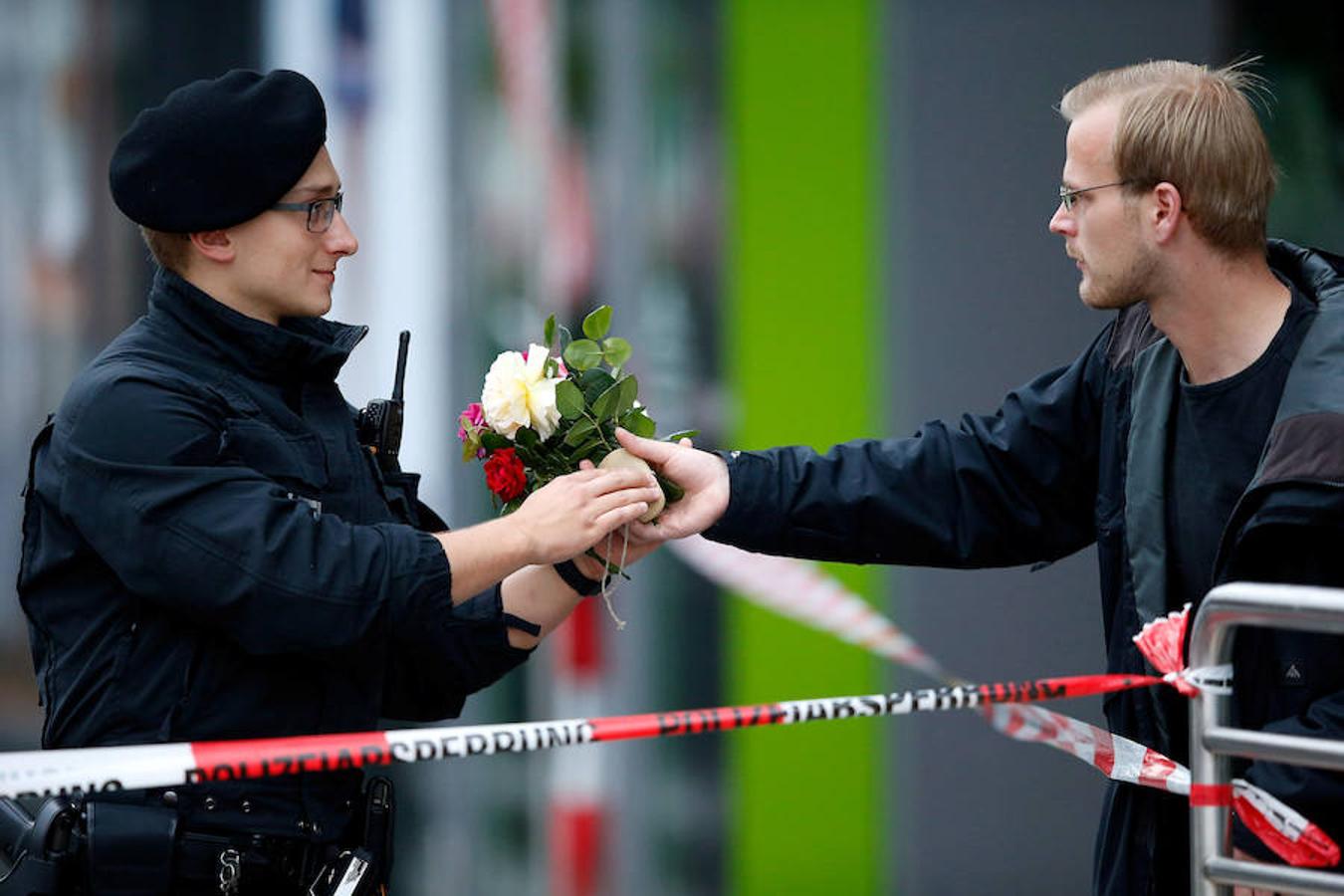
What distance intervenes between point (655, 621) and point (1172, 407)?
2.97m

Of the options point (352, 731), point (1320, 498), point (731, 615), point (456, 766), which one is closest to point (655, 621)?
point (731, 615)

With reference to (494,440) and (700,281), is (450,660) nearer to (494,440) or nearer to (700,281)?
(494,440)

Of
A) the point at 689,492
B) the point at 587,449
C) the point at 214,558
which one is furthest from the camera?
the point at 689,492

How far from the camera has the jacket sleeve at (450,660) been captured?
3498mm

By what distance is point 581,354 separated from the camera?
3512 millimetres

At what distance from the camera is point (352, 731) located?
10.9 feet

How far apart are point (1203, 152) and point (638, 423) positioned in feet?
3.68

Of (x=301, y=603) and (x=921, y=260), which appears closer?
(x=301, y=603)

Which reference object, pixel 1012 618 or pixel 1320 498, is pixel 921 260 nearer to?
pixel 1012 618

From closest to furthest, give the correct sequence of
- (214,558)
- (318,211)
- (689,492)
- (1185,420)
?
1. (214,558)
2. (318,211)
3. (1185,420)
4. (689,492)

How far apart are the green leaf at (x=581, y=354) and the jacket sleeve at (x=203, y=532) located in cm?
59

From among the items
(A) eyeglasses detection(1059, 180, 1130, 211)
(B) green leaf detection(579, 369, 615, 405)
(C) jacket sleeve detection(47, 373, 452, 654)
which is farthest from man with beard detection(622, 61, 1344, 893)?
(C) jacket sleeve detection(47, 373, 452, 654)

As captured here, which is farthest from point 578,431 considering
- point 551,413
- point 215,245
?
point 215,245

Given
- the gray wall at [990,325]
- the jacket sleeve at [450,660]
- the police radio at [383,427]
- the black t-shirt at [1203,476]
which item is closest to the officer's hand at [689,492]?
the jacket sleeve at [450,660]
